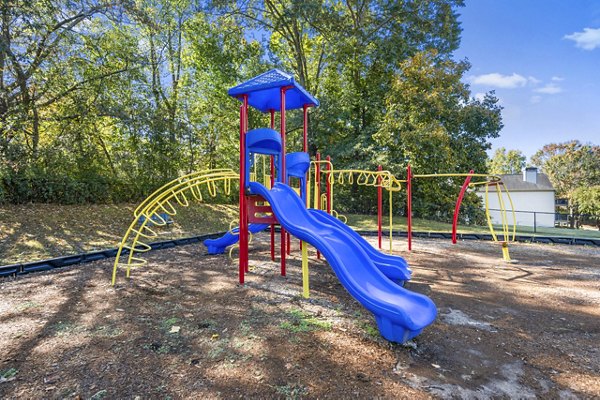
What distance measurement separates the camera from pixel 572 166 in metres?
33.6

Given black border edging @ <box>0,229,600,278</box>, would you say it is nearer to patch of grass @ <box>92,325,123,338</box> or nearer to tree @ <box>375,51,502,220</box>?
patch of grass @ <box>92,325,123,338</box>

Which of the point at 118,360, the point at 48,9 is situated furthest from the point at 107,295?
the point at 48,9

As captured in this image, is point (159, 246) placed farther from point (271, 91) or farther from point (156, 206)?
point (271, 91)

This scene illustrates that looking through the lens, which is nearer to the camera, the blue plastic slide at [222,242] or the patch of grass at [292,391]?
the patch of grass at [292,391]

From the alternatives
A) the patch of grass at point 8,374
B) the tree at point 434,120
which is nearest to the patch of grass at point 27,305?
the patch of grass at point 8,374

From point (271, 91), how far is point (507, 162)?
176ft

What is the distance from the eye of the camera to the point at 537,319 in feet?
10.4

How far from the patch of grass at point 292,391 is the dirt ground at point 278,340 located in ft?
0.04

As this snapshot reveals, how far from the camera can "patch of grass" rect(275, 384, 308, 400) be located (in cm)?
189

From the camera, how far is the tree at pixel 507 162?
47.0m

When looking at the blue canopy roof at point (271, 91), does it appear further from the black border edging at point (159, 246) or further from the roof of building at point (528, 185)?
the roof of building at point (528, 185)

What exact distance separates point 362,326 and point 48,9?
9.68 m

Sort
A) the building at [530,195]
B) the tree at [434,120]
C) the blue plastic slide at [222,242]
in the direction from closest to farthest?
the blue plastic slide at [222,242], the tree at [434,120], the building at [530,195]

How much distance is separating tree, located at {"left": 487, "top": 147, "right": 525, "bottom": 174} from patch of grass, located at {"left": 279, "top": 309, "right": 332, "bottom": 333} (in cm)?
5162
